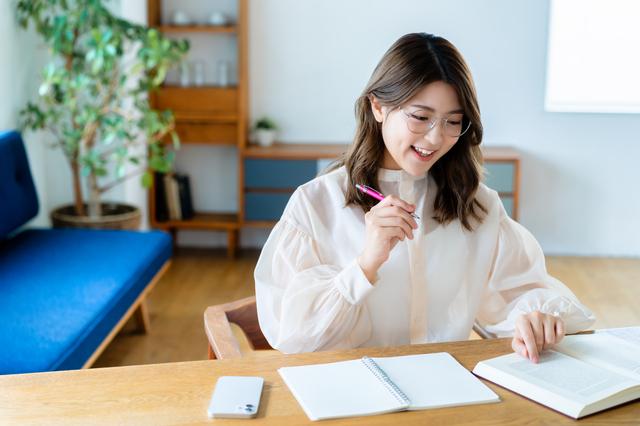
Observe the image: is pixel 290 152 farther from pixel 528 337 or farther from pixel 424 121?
→ pixel 528 337

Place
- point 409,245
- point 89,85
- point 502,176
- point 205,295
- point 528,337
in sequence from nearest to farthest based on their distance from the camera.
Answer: point 528,337, point 409,245, point 89,85, point 205,295, point 502,176

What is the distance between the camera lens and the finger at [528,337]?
40.5 inches

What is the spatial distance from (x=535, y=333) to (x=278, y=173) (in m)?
2.90

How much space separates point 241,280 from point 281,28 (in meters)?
1.69

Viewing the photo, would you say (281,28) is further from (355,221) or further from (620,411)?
(620,411)

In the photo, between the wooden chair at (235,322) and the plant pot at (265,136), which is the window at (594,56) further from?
the wooden chair at (235,322)

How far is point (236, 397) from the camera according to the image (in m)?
0.88

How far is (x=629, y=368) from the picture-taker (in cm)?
99

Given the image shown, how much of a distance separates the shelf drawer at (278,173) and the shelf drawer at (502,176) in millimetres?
1099

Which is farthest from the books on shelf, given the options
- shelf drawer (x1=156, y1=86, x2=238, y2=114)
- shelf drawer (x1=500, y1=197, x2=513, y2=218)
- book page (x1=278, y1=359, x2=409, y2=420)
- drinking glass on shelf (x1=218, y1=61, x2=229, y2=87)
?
book page (x1=278, y1=359, x2=409, y2=420)

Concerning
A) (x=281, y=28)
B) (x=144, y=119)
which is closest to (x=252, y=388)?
(x=144, y=119)

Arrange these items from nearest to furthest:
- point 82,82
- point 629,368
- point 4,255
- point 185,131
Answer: point 629,368 → point 4,255 → point 82,82 → point 185,131

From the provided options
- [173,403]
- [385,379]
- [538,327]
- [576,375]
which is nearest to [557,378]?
[576,375]

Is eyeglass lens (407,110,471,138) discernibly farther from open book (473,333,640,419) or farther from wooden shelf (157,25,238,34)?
wooden shelf (157,25,238,34)
